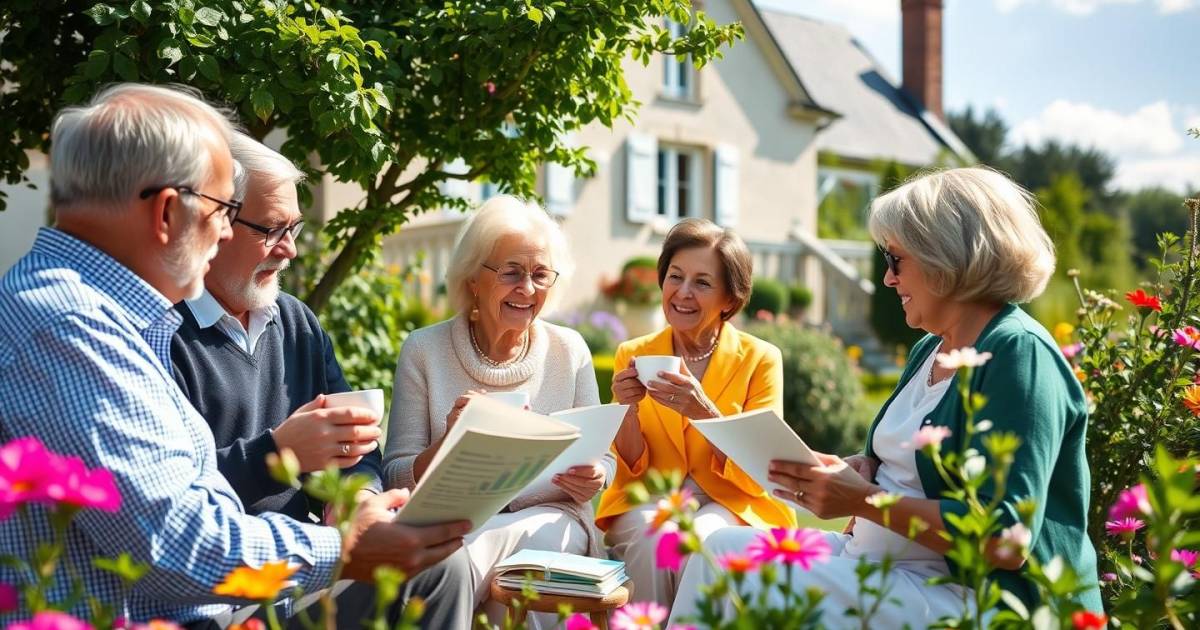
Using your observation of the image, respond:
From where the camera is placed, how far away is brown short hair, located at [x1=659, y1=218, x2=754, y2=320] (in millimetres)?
3752

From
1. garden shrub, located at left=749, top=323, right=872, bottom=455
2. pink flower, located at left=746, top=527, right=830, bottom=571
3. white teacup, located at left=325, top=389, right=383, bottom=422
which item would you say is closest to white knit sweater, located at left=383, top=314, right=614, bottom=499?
white teacup, located at left=325, top=389, right=383, bottom=422

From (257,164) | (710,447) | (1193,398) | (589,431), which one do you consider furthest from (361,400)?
(1193,398)

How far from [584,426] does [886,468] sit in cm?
79

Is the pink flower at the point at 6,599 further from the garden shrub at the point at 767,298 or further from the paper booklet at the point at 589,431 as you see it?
the garden shrub at the point at 767,298

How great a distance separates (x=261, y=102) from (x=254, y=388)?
81 cm

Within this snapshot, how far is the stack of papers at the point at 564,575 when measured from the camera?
105 inches

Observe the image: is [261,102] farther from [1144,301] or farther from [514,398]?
[1144,301]

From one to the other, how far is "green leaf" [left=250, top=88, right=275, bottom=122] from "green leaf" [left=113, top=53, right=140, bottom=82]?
1.17 ft

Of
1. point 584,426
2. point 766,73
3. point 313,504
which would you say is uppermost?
point 766,73

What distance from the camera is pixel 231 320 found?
279cm

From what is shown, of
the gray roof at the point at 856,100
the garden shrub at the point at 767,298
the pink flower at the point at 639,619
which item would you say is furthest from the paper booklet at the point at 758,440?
the gray roof at the point at 856,100

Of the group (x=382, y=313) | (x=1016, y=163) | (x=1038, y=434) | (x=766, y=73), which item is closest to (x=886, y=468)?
(x=1038, y=434)

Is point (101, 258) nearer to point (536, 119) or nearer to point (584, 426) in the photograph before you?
point (584, 426)

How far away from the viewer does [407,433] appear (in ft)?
11.2
